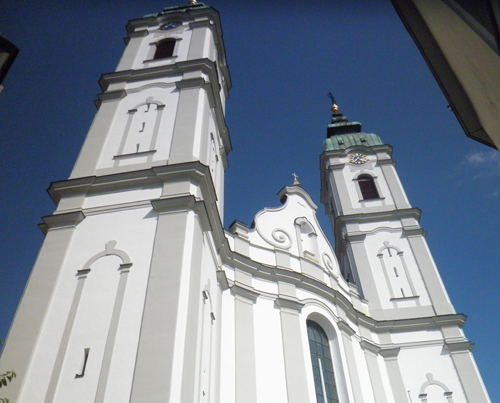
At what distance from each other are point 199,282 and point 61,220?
3655 mm

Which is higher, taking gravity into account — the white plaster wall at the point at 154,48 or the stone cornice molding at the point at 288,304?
the white plaster wall at the point at 154,48

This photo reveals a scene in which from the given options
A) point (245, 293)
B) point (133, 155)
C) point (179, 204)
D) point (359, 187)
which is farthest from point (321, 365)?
point (359, 187)

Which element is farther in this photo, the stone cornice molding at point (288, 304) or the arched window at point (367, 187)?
the arched window at point (367, 187)

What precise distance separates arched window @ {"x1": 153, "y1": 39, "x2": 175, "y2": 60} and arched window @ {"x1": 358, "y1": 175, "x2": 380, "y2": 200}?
1125 cm

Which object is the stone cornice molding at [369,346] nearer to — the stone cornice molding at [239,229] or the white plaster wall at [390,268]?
the white plaster wall at [390,268]

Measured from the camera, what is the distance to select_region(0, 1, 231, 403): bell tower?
7.91m

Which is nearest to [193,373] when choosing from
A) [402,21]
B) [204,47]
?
[402,21]

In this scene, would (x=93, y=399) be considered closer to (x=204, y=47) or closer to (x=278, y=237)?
(x=278, y=237)

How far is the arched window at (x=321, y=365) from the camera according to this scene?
42.5 feet

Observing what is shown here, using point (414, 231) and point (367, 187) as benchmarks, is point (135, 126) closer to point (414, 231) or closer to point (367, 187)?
point (414, 231)

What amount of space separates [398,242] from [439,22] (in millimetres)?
16001

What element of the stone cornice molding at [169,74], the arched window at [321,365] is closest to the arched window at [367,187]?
the arched window at [321,365]

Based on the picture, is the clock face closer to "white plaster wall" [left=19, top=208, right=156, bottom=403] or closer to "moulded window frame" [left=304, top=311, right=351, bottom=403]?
"moulded window frame" [left=304, top=311, right=351, bottom=403]

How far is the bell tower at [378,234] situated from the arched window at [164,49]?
10.3 m
